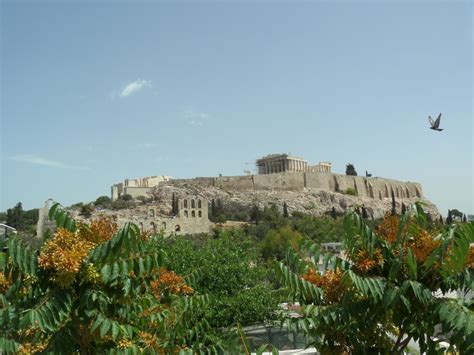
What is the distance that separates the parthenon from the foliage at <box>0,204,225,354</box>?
106816 mm

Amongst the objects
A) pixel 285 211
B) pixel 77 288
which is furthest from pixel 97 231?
pixel 285 211

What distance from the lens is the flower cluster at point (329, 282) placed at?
4129mm

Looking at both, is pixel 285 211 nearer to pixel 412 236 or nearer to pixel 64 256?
pixel 412 236

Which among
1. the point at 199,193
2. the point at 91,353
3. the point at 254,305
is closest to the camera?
the point at 91,353

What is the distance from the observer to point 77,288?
12.1 ft

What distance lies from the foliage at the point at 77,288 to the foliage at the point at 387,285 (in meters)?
1.08

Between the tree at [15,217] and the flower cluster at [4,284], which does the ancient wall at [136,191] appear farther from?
the flower cluster at [4,284]

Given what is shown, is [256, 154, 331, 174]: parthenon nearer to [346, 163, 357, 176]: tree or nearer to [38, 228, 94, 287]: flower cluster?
[346, 163, 357, 176]: tree

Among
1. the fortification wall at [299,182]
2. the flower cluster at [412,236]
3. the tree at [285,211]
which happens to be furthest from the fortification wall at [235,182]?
the flower cluster at [412,236]

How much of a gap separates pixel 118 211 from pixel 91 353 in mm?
65932

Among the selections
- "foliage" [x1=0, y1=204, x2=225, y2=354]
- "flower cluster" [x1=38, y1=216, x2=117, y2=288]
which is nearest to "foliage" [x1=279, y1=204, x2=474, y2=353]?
"foliage" [x1=0, y1=204, x2=225, y2=354]

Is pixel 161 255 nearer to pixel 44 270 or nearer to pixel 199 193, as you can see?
pixel 44 270

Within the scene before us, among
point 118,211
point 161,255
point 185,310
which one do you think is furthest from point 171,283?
point 118,211

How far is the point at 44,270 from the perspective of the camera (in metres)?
3.56
